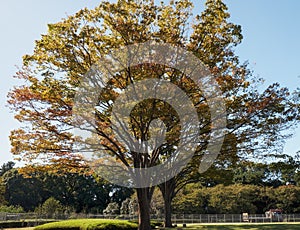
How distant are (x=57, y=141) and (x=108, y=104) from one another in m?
2.95

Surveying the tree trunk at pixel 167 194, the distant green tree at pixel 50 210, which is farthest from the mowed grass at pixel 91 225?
the distant green tree at pixel 50 210

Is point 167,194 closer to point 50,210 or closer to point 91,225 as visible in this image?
point 91,225

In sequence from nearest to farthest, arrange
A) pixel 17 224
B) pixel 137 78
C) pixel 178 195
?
pixel 137 78, pixel 17 224, pixel 178 195

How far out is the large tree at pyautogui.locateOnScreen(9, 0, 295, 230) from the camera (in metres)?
12.1

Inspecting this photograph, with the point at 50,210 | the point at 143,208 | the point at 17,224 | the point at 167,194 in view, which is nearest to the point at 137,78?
the point at 143,208

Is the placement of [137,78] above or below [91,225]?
above

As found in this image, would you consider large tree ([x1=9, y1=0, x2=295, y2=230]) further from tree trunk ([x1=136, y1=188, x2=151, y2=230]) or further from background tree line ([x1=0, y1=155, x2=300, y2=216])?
background tree line ([x1=0, y1=155, x2=300, y2=216])

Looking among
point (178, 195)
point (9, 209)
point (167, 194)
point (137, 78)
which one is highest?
point (137, 78)

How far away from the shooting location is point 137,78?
12438 mm

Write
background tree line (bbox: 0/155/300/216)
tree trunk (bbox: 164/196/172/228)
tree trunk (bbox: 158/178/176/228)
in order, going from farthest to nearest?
1. background tree line (bbox: 0/155/300/216)
2. tree trunk (bbox: 158/178/176/228)
3. tree trunk (bbox: 164/196/172/228)

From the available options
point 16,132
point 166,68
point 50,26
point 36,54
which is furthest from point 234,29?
point 16,132

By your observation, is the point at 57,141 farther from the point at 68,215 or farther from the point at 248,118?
the point at 68,215

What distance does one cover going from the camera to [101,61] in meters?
12.4

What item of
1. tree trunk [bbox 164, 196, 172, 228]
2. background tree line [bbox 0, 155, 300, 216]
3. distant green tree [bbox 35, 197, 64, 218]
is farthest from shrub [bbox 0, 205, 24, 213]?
tree trunk [bbox 164, 196, 172, 228]
